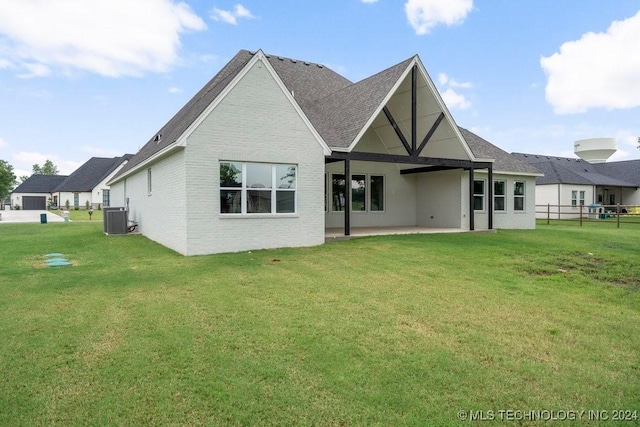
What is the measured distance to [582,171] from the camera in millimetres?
40469

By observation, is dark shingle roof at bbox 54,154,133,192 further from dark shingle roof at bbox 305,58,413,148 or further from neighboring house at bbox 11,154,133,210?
dark shingle roof at bbox 305,58,413,148

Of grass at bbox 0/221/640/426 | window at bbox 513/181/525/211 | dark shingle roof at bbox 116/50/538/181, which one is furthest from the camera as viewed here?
window at bbox 513/181/525/211

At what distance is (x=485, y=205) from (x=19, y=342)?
18707 millimetres

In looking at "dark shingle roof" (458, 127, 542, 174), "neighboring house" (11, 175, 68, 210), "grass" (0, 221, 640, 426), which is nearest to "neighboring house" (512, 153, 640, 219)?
"dark shingle roof" (458, 127, 542, 174)

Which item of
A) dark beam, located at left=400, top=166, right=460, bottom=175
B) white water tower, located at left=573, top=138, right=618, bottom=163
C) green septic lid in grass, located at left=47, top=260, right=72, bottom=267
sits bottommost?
green septic lid in grass, located at left=47, top=260, right=72, bottom=267

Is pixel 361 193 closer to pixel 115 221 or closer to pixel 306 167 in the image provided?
pixel 306 167

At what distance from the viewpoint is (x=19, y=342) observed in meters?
4.55

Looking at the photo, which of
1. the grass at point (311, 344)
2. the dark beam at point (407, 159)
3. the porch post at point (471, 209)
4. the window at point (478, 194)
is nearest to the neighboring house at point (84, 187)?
the window at point (478, 194)

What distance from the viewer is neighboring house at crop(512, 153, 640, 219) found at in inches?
1372

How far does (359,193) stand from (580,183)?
26.3 meters

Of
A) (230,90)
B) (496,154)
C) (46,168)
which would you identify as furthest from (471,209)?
(46,168)

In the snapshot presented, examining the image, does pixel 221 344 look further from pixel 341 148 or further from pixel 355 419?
pixel 341 148

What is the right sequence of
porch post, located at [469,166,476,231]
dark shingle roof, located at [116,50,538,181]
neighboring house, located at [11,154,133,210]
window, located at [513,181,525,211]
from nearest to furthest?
1. dark shingle roof, located at [116,50,538,181]
2. porch post, located at [469,166,476,231]
3. window, located at [513,181,525,211]
4. neighboring house, located at [11,154,133,210]

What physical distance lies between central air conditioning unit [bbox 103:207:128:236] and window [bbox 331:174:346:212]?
9024 mm
